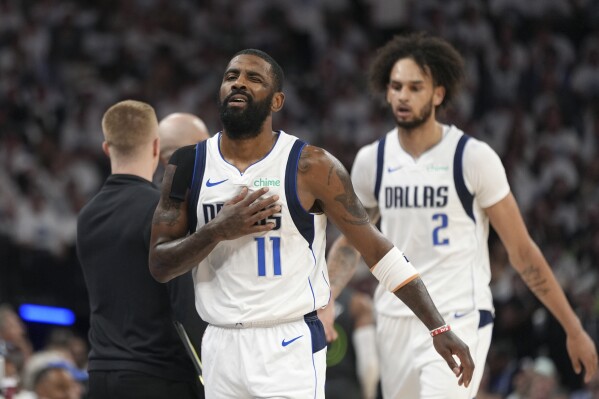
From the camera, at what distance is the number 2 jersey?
6723 millimetres

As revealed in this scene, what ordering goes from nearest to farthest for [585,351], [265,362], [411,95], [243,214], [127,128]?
[243,214], [265,362], [127,128], [585,351], [411,95]

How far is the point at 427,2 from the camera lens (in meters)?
18.8

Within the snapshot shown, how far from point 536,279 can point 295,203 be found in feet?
7.57

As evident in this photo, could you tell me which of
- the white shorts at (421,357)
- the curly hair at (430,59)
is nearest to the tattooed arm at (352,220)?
the white shorts at (421,357)

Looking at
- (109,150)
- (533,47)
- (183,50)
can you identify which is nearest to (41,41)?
(183,50)

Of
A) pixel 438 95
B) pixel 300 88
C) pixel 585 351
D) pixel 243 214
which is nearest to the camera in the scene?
pixel 243 214

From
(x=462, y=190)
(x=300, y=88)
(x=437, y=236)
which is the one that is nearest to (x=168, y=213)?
(x=437, y=236)

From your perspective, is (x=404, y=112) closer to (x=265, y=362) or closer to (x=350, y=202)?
(x=350, y=202)

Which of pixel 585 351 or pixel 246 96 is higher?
pixel 246 96

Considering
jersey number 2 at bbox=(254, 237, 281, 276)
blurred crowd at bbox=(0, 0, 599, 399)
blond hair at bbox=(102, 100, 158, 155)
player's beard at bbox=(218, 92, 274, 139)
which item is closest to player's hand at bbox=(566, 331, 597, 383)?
jersey number 2 at bbox=(254, 237, 281, 276)

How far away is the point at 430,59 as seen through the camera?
7.29 metres

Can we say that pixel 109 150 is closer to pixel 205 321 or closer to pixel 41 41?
pixel 205 321

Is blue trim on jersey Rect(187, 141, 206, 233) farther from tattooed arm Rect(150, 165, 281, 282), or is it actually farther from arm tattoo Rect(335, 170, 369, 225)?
arm tattoo Rect(335, 170, 369, 225)

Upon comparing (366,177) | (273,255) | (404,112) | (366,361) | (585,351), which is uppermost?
(404,112)
